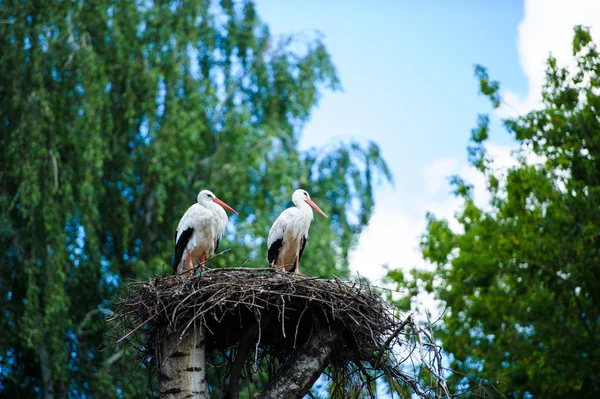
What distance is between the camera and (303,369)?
7582 mm

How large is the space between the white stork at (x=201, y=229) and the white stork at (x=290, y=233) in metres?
0.55

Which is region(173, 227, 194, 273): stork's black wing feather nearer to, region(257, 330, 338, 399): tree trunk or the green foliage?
region(257, 330, 338, 399): tree trunk

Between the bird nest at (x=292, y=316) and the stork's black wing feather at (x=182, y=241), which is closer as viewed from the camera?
the bird nest at (x=292, y=316)

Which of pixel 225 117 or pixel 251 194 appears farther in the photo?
pixel 225 117

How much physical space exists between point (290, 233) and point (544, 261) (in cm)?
578

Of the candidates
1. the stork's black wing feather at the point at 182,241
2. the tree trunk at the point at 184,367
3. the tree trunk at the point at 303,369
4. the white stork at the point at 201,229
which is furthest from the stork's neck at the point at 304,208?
the tree trunk at the point at 184,367

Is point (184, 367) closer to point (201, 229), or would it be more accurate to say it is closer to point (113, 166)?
point (201, 229)

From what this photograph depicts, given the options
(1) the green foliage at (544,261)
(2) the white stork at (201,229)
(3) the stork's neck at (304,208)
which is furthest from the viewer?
(1) the green foliage at (544,261)

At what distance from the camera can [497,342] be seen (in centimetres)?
1652

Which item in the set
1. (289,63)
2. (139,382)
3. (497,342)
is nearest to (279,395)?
(139,382)

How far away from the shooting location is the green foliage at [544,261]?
545 inches

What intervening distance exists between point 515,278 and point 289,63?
21.5 feet

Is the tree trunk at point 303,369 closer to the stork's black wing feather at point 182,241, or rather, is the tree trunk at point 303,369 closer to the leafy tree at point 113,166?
the stork's black wing feather at point 182,241

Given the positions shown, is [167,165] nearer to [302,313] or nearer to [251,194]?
[251,194]
